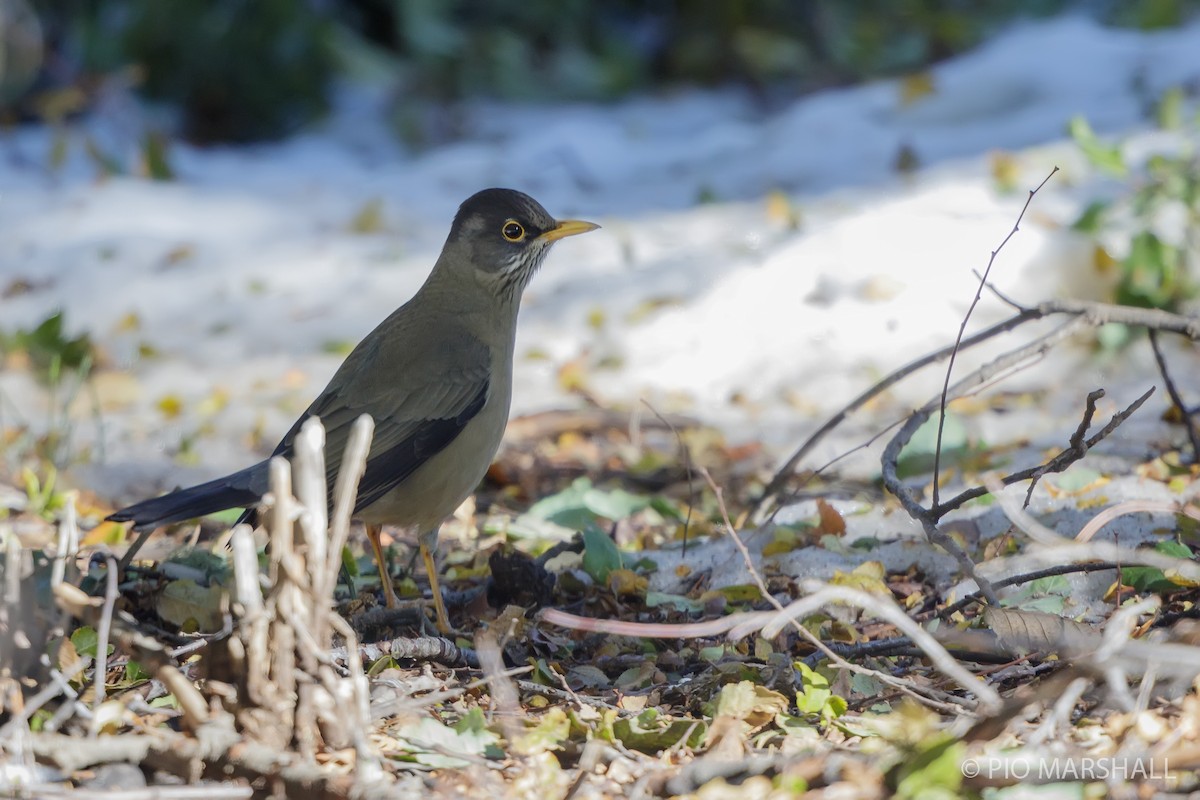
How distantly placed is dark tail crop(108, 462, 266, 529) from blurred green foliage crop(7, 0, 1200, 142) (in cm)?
668

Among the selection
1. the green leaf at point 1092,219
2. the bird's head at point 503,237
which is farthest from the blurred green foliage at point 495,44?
the bird's head at point 503,237

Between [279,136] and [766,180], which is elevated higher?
[279,136]

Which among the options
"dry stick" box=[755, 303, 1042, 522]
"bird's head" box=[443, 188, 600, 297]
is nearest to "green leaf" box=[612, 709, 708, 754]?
"dry stick" box=[755, 303, 1042, 522]

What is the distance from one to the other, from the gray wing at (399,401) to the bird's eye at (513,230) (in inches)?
25.2

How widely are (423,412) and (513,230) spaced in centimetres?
116

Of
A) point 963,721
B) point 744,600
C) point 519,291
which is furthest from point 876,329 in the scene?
point 963,721

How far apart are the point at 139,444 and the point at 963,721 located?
4.79m

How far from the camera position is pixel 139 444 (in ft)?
21.3

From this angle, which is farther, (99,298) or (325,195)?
(325,195)

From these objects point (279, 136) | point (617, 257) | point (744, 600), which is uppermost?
point (279, 136)

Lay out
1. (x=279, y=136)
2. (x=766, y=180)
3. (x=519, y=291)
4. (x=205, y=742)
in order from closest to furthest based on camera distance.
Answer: (x=205, y=742), (x=519, y=291), (x=766, y=180), (x=279, y=136)

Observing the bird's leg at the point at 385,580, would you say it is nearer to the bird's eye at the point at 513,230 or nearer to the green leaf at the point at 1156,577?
the bird's eye at the point at 513,230

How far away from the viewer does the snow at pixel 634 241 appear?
7.01 meters

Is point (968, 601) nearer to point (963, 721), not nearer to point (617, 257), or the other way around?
point (963, 721)
